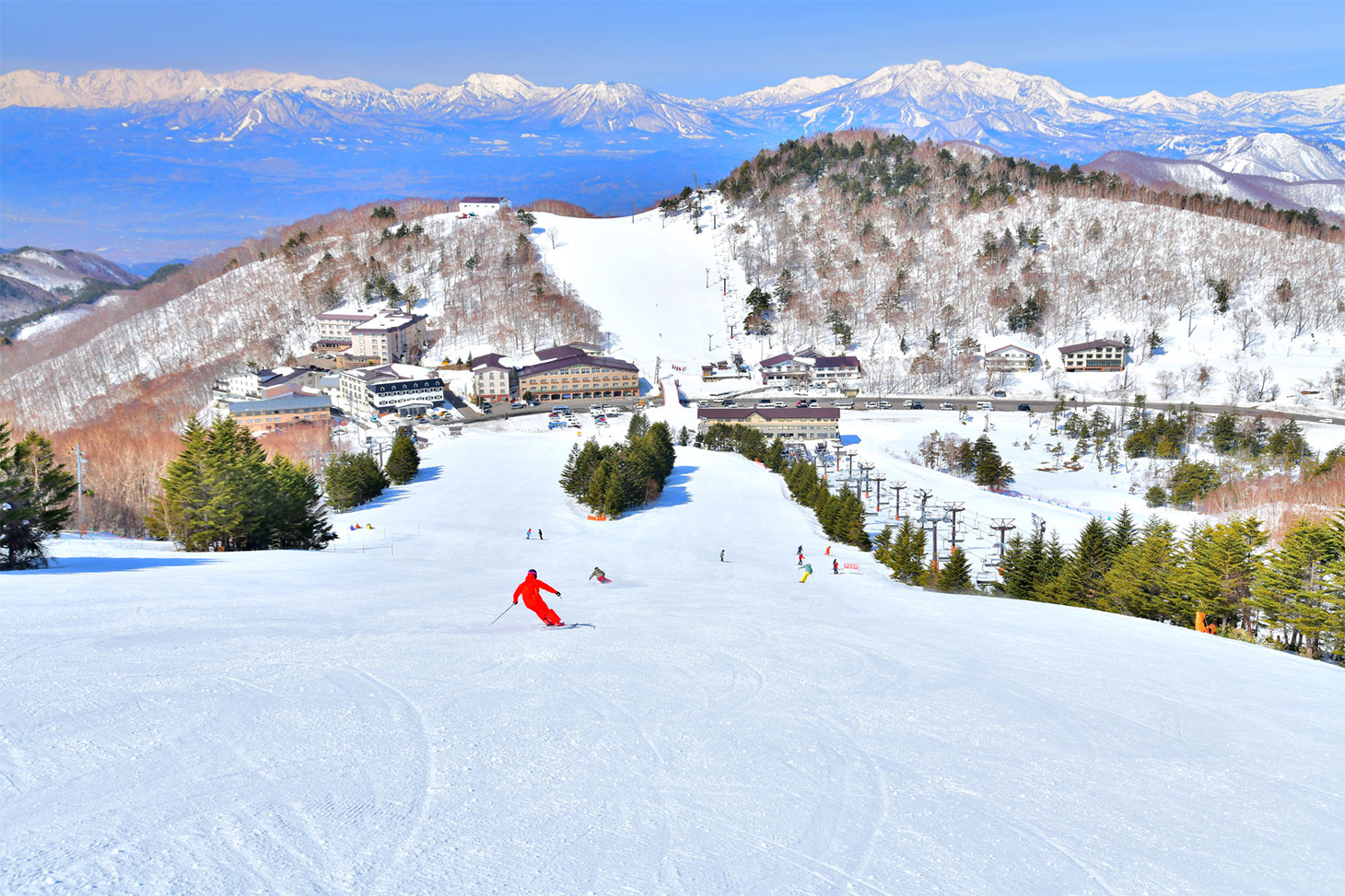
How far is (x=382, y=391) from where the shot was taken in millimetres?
59562

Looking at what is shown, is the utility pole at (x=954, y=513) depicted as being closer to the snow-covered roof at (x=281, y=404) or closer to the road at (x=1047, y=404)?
the road at (x=1047, y=404)

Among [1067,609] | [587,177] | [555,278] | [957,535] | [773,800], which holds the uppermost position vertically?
[587,177]

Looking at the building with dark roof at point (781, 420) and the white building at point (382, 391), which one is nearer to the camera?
the building with dark roof at point (781, 420)

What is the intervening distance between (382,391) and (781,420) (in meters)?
31.6

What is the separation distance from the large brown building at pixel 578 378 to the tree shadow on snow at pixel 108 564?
5291 cm

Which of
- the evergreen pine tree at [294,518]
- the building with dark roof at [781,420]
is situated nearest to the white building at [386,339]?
the building with dark roof at [781,420]

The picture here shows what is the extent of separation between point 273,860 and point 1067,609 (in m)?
13.5

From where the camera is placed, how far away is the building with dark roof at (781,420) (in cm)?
5362

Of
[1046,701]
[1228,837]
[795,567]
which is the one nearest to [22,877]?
[1228,837]

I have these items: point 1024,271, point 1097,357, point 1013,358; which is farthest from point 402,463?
point 1024,271

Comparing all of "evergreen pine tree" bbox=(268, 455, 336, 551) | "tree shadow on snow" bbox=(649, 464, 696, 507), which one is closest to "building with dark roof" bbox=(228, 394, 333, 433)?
"tree shadow on snow" bbox=(649, 464, 696, 507)

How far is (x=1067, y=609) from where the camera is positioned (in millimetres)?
13359

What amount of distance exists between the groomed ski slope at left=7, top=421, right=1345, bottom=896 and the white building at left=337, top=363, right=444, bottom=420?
5193cm

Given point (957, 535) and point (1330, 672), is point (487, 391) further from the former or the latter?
point (1330, 672)
